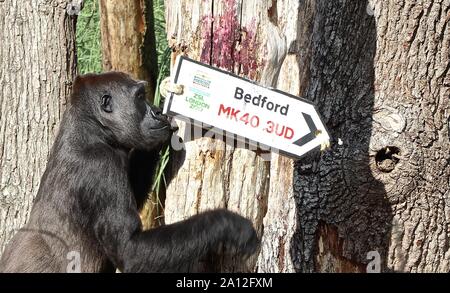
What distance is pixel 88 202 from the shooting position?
13.8 ft

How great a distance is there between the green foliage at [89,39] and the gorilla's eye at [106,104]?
322 centimetres

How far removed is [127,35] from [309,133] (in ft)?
8.49

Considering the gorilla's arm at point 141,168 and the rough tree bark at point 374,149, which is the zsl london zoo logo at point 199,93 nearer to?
the gorilla's arm at point 141,168

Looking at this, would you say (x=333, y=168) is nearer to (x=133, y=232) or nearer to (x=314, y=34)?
(x=314, y=34)

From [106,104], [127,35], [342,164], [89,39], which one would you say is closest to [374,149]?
[342,164]

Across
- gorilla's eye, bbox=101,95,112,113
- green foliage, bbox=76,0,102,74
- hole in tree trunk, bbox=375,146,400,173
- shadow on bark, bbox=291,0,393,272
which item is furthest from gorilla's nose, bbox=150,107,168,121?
green foliage, bbox=76,0,102,74

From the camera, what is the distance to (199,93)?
3.60 metres

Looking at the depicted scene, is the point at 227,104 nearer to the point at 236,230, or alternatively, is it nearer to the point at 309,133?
the point at 309,133

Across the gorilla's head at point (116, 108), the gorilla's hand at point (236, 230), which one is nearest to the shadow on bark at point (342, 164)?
the gorilla's head at point (116, 108)

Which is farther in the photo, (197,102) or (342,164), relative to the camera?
(342,164)

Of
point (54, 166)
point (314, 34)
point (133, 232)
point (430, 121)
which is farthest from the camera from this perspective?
point (314, 34)

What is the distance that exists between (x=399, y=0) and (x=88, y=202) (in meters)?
1.97
